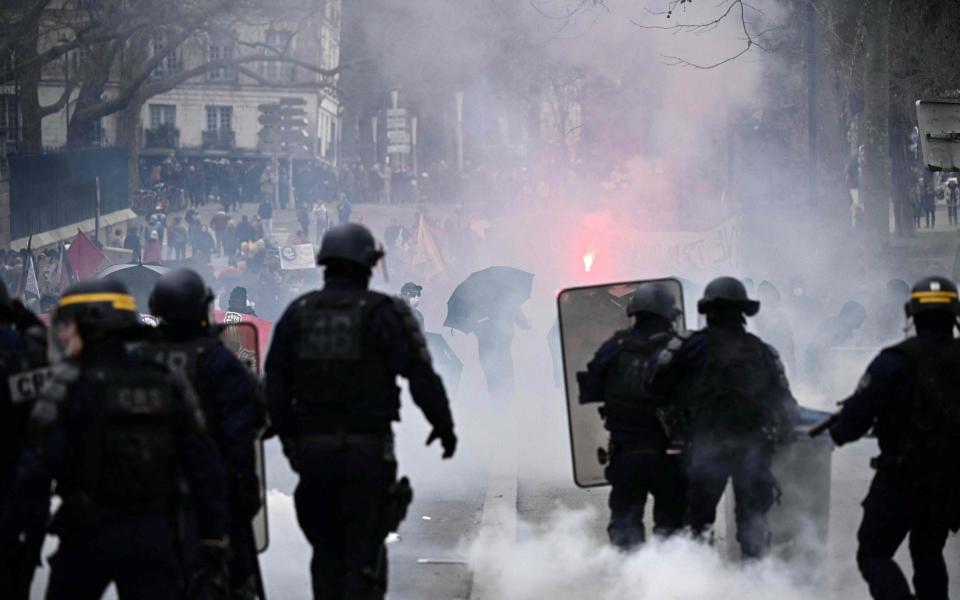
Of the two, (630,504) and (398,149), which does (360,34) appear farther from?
(630,504)

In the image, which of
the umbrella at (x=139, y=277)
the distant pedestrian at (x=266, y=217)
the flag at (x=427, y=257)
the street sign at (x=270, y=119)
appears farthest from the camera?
the street sign at (x=270, y=119)

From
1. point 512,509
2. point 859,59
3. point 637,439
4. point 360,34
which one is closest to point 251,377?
point 637,439

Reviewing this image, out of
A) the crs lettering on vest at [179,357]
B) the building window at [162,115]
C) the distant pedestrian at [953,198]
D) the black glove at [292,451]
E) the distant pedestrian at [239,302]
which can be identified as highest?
the building window at [162,115]

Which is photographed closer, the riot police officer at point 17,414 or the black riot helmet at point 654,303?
the riot police officer at point 17,414

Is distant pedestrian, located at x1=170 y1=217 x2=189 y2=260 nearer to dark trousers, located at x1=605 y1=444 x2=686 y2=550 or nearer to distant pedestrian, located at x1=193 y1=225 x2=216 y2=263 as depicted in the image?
distant pedestrian, located at x1=193 y1=225 x2=216 y2=263

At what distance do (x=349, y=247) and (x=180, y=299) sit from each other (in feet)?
2.15

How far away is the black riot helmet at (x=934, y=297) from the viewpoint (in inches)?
232

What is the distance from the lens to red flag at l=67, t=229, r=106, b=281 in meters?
20.2

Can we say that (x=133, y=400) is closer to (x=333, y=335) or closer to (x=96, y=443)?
(x=96, y=443)

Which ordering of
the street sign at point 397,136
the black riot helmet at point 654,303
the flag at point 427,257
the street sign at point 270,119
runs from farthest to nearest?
the street sign at point 270,119, the street sign at point 397,136, the flag at point 427,257, the black riot helmet at point 654,303

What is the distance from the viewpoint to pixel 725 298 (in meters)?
6.75

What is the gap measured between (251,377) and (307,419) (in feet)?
1.40

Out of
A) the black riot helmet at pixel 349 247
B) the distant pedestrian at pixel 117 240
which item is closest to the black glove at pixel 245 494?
the black riot helmet at pixel 349 247

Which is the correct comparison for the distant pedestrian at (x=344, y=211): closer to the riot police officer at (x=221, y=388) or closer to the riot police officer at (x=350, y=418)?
the riot police officer at (x=350, y=418)
